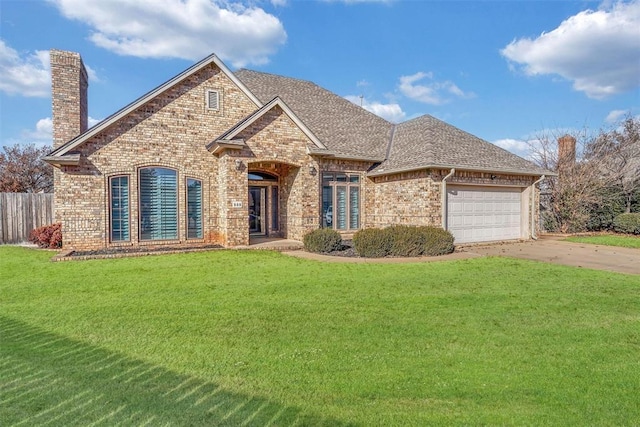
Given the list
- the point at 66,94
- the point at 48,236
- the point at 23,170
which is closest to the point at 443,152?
the point at 66,94

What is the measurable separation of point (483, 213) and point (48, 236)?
17640 millimetres

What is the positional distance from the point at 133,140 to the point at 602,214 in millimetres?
24889

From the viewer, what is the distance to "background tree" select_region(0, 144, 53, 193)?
2295 centimetres

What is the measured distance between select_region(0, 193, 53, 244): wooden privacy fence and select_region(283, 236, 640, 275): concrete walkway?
1115 centimetres

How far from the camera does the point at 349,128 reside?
18219 millimetres

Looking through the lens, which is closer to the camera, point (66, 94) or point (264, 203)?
point (66, 94)

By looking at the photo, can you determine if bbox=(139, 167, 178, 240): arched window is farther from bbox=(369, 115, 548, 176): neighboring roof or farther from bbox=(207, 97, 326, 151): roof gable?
bbox=(369, 115, 548, 176): neighboring roof

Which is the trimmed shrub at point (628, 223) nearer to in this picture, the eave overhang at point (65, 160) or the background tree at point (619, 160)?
the background tree at point (619, 160)

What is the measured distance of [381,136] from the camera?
18.6 metres

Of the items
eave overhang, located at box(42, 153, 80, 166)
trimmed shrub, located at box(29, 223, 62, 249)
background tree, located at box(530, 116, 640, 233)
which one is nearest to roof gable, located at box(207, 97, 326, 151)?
eave overhang, located at box(42, 153, 80, 166)

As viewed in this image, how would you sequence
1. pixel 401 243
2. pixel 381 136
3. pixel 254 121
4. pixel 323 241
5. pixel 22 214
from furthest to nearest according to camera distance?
pixel 381 136, pixel 22 214, pixel 254 121, pixel 323 241, pixel 401 243

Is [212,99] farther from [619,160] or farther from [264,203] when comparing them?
[619,160]

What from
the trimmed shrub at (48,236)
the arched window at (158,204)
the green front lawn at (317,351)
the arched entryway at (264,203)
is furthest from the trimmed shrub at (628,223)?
the trimmed shrub at (48,236)

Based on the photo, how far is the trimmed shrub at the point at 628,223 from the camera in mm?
19234
